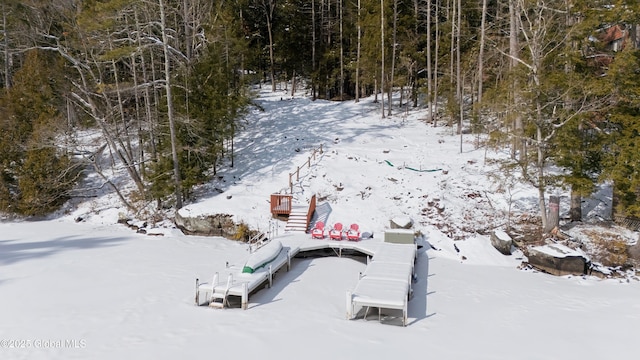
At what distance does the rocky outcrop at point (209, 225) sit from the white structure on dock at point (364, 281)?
4008mm

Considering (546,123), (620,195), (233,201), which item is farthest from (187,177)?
(620,195)

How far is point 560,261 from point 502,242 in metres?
1.81

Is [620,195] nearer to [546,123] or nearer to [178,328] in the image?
[546,123]

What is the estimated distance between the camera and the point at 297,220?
51.2 feet

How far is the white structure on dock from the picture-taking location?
870 cm

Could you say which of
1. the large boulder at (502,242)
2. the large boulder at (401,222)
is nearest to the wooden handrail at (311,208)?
the large boulder at (401,222)

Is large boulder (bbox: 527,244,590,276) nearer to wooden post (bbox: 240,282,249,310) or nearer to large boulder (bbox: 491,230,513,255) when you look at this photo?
large boulder (bbox: 491,230,513,255)

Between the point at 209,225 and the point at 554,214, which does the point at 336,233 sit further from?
the point at 554,214

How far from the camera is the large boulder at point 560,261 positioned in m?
11.7

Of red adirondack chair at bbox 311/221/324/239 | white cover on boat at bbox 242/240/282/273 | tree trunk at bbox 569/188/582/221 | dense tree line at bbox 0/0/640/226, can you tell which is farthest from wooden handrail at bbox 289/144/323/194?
tree trunk at bbox 569/188/582/221

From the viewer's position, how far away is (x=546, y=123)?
13070 mm

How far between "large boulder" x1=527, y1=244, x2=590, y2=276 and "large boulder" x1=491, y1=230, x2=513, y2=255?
2.94ft

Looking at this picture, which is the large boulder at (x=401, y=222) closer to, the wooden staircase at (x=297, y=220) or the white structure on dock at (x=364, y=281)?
the white structure on dock at (x=364, y=281)

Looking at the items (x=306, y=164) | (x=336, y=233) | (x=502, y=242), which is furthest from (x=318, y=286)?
(x=306, y=164)
